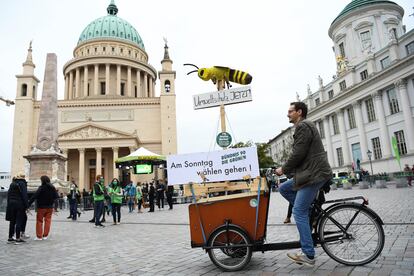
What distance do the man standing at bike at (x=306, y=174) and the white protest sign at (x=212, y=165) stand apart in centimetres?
59

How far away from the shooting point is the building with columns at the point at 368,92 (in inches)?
1258

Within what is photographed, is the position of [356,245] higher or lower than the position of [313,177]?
lower

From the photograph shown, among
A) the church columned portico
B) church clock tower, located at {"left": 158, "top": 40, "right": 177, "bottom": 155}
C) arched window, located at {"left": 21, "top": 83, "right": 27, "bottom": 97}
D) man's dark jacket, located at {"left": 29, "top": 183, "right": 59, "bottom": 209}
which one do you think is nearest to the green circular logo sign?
man's dark jacket, located at {"left": 29, "top": 183, "right": 59, "bottom": 209}

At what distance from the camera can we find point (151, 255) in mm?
5230

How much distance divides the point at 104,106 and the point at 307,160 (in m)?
58.5

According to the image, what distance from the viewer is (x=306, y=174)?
12.4 feet

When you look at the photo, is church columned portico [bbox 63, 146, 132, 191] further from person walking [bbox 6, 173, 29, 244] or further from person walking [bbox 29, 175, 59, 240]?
person walking [bbox 6, 173, 29, 244]

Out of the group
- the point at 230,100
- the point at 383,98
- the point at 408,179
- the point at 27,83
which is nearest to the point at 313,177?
the point at 230,100

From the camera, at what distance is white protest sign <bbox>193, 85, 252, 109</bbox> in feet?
20.6

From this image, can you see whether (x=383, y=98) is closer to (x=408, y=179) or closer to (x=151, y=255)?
(x=408, y=179)

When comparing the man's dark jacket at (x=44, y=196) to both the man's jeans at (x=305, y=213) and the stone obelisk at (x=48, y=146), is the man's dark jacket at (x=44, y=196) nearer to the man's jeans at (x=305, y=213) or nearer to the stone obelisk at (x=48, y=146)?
the man's jeans at (x=305, y=213)

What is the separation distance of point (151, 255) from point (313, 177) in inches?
126

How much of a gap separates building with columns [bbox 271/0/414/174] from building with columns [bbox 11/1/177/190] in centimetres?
2851

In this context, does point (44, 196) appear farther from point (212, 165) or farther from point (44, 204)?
point (212, 165)
